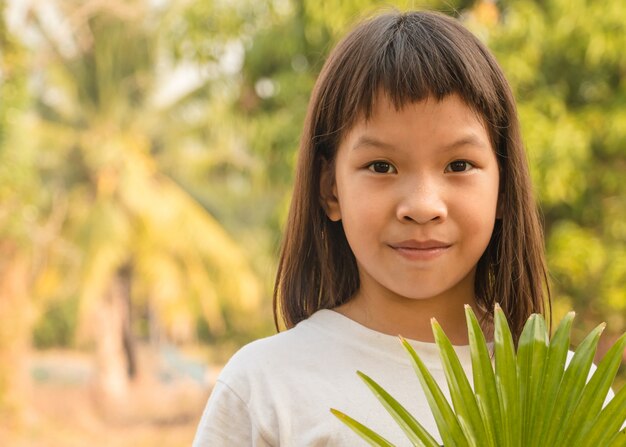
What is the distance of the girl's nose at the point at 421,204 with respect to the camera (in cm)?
124

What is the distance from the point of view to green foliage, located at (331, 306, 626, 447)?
103 cm

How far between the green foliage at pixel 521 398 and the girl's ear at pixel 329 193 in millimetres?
423

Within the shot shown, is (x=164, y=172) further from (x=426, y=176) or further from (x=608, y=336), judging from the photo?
(x=426, y=176)

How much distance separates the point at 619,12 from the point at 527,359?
5548mm

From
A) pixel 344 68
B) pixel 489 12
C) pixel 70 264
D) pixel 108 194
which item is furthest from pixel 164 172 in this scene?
pixel 344 68

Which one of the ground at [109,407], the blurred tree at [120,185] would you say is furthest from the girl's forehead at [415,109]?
the ground at [109,407]

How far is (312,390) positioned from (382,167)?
30 centimetres

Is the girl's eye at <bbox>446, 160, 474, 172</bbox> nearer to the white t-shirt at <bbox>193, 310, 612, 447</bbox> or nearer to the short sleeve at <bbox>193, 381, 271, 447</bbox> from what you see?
the white t-shirt at <bbox>193, 310, 612, 447</bbox>

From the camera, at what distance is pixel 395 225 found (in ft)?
4.15

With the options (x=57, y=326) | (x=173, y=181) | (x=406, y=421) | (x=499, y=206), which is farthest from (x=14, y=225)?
(x=406, y=421)

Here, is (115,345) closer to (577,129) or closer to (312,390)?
(577,129)

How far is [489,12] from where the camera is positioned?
6.52m

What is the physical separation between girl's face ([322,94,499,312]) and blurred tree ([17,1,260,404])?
1243cm

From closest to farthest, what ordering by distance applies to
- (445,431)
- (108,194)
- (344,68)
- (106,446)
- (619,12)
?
(445,431)
(344,68)
(619,12)
(108,194)
(106,446)
